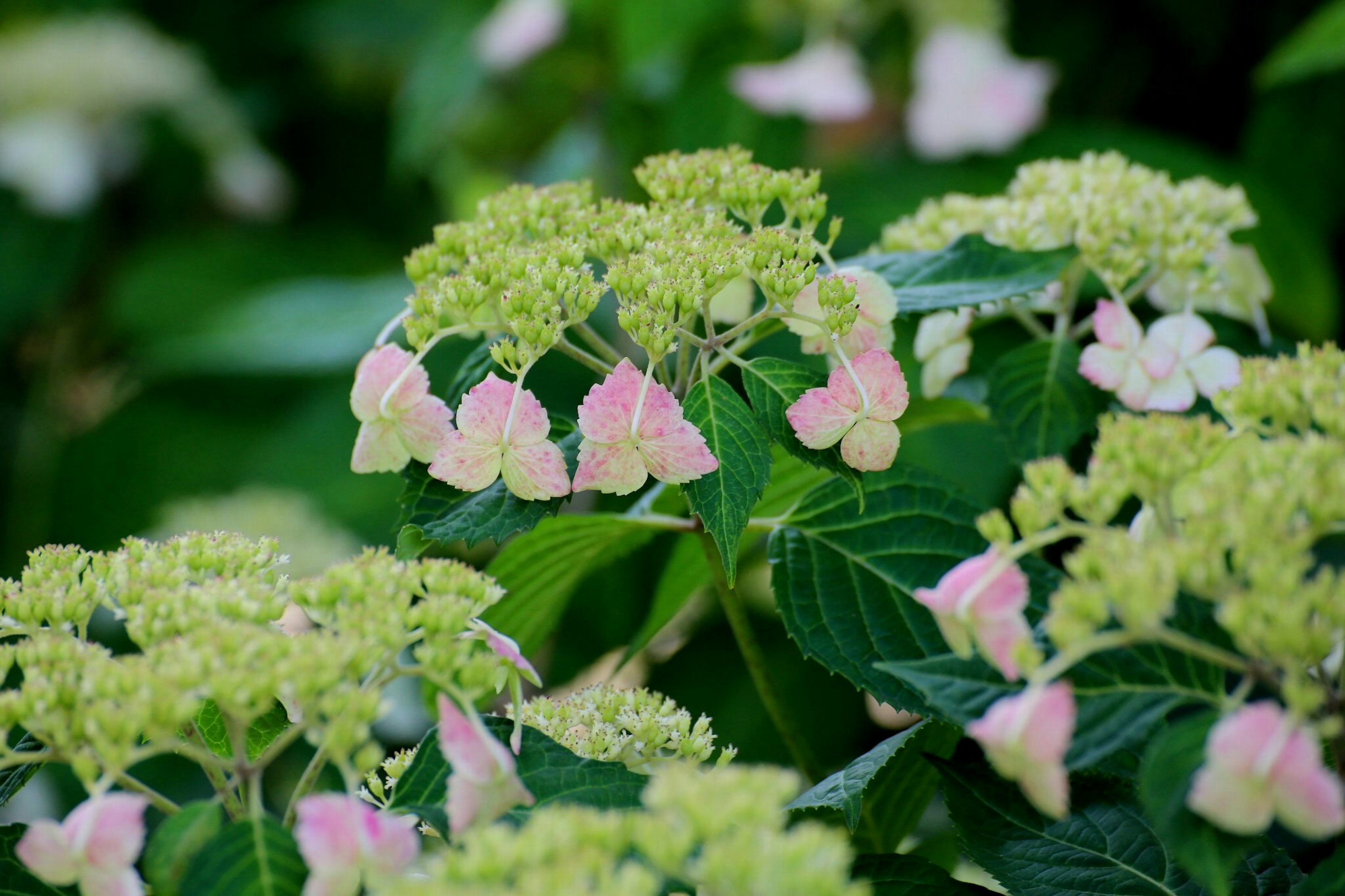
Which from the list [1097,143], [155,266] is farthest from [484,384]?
[155,266]

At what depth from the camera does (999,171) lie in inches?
48.9

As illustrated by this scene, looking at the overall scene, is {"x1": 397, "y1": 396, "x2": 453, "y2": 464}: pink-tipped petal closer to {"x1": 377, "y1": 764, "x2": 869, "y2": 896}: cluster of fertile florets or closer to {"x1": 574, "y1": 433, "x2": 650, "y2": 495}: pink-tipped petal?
{"x1": 574, "y1": 433, "x2": 650, "y2": 495}: pink-tipped petal

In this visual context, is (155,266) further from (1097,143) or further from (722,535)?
(722,535)

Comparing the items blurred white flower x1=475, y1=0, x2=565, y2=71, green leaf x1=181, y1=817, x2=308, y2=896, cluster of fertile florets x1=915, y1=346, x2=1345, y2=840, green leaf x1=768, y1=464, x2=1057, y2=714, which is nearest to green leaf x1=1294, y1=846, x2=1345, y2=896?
cluster of fertile florets x1=915, y1=346, x2=1345, y2=840

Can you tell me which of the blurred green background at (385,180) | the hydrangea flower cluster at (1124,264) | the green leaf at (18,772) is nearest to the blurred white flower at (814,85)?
the blurred green background at (385,180)

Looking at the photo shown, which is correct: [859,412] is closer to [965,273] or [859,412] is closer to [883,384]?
[883,384]

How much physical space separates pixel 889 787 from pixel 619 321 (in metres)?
0.21

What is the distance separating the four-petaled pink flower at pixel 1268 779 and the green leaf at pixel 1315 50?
753mm

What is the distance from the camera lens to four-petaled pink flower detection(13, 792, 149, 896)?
0.99 ft

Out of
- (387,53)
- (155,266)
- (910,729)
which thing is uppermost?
(387,53)

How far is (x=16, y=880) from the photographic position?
349 mm

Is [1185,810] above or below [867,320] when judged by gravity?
below

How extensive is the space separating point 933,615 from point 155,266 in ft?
4.95

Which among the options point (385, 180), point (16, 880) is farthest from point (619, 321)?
point (385, 180)
